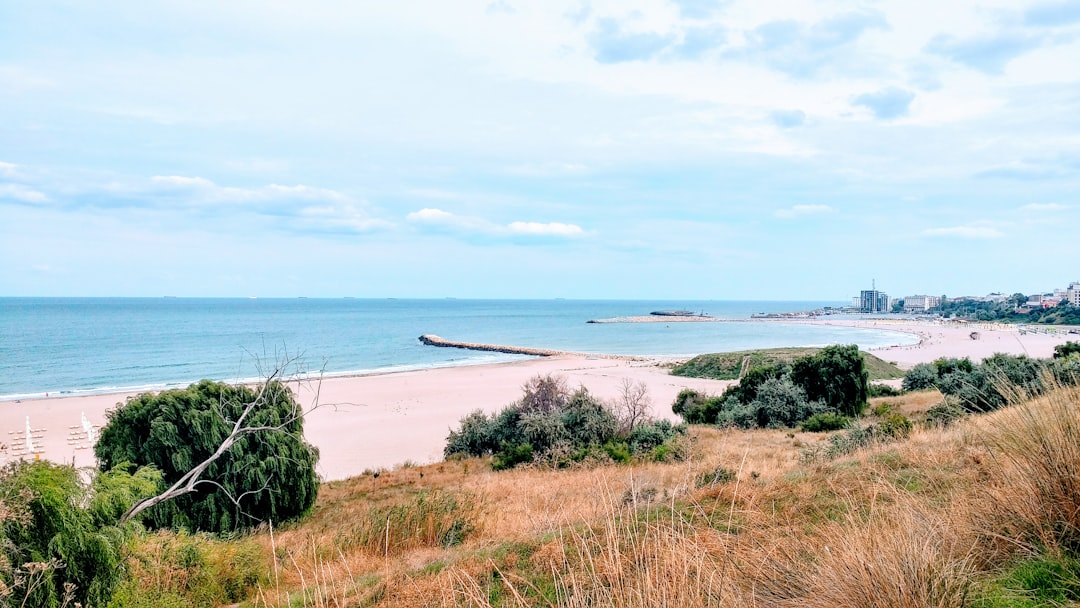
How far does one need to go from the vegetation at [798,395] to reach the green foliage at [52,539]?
17.7 m

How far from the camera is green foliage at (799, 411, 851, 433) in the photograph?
18.7 m

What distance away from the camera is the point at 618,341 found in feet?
250

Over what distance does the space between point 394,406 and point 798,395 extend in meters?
19.0

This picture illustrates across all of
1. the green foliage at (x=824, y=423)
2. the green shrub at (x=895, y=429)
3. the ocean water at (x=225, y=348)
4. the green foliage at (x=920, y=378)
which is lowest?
the ocean water at (x=225, y=348)

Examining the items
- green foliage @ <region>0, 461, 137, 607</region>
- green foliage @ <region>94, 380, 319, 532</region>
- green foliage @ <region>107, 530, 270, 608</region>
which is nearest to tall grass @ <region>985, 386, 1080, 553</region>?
green foliage @ <region>107, 530, 270, 608</region>

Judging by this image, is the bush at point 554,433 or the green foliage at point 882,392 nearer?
the bush at point 554,433

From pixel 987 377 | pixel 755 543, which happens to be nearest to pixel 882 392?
pixel 987 377

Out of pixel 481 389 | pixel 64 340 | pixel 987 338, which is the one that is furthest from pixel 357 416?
pixel 987 338

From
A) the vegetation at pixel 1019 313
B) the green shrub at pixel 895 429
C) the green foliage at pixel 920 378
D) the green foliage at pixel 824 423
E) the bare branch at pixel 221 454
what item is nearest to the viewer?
the bare branch at pixel 221 454

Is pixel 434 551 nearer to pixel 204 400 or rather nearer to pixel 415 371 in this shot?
pixel 204 400

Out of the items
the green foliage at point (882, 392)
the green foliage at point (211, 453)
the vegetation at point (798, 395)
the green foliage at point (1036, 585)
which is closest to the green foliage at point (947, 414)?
the green foliage at point (1036, 585)

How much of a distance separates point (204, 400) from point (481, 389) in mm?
25499

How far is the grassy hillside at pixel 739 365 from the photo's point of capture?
127 ft

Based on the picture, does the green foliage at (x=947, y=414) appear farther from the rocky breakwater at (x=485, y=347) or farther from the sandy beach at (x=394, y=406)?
the rocky breakwater at (x=485, y=347)
